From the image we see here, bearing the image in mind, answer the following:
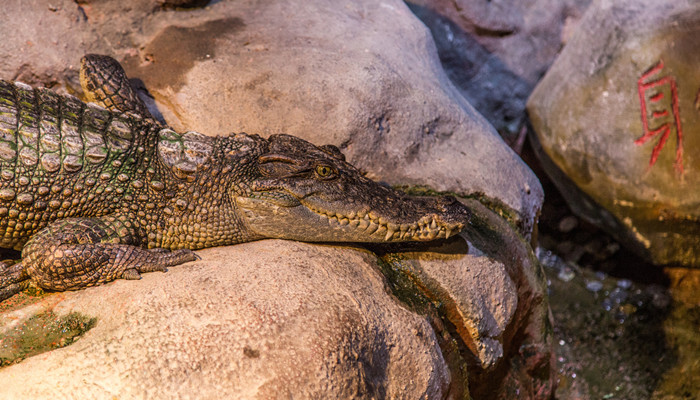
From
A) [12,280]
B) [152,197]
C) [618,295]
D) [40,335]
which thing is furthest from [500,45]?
[40,335]

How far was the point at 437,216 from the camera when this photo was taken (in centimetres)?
258

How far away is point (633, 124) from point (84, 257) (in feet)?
14.8

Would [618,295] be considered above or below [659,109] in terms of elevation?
below

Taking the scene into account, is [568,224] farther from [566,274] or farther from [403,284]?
[403,284]

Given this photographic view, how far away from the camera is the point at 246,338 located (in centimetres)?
211

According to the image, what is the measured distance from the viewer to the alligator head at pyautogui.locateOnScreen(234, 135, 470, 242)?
102 inches

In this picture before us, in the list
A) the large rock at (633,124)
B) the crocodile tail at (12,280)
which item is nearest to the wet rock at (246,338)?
the crocodile tail at (12,280)

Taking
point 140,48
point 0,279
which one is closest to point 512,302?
point 0,279

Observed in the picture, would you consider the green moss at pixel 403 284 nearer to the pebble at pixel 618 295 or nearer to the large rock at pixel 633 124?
the large rock at pixel 633 124

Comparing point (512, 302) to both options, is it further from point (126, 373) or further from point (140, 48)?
point (140, 48)

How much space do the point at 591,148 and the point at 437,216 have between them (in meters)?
3.04

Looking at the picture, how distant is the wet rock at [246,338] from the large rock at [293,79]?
3.12 feet

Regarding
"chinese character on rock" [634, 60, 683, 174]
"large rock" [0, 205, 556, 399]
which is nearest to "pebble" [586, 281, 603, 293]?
"chinese character on rock" [634, 60, 683, 174]

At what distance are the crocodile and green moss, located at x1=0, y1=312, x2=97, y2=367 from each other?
0.67 ft
